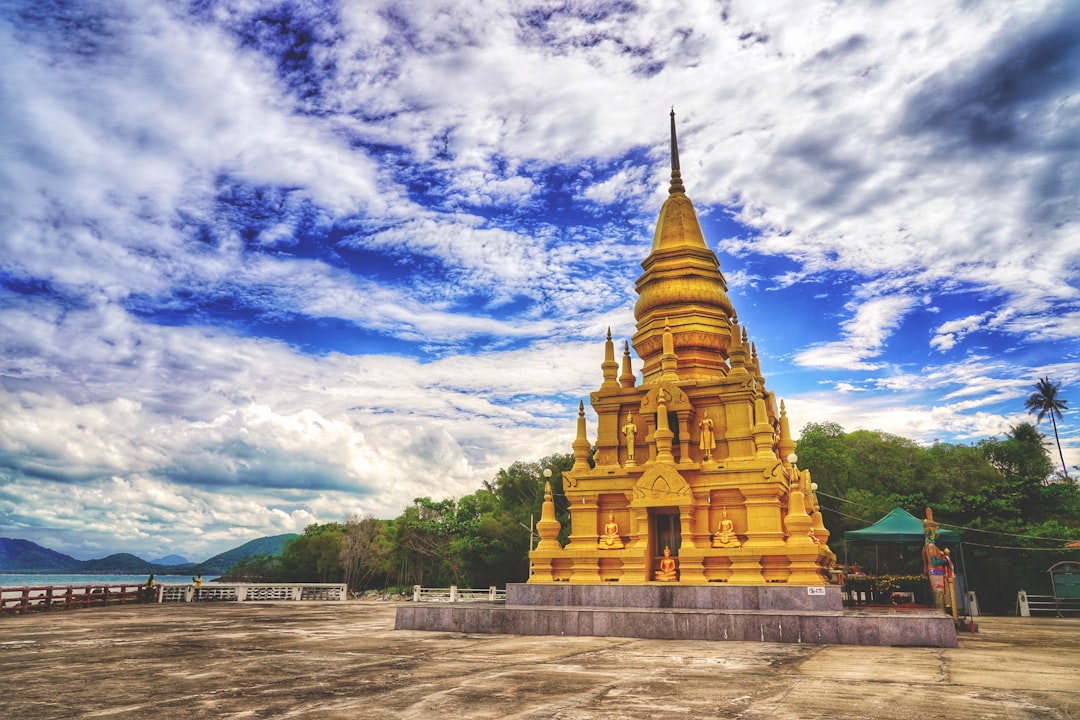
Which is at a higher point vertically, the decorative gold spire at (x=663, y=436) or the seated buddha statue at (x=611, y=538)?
the decorative gold spire at (x=663, y=436)

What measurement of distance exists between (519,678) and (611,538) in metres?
12.2

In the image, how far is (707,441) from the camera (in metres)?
20.8

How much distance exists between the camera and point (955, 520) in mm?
29781

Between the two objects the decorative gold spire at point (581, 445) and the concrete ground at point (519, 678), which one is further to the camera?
the decorative gold spire at point (581, 445)

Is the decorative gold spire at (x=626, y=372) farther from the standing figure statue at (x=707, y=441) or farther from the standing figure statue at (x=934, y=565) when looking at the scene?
the standing figure statue at (x=934, y=565)

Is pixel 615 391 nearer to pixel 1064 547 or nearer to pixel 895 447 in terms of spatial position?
pixel 1064 547

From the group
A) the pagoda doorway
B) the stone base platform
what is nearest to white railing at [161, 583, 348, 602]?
the stone base platform

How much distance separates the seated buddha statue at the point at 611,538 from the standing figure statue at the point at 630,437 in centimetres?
191

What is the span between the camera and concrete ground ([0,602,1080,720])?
21.9 ft

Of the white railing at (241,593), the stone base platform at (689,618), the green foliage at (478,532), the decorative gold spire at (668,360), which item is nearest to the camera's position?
the stone base platform at (689,618)

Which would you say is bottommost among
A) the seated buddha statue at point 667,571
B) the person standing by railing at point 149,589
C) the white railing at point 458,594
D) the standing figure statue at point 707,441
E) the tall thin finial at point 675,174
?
the white railing at point 458,594

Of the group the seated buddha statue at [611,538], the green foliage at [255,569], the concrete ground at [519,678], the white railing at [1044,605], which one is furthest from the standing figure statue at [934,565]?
the green foliage at [255,569]

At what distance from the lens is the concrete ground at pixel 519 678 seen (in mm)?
6680

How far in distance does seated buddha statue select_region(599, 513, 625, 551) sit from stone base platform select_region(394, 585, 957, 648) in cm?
294
